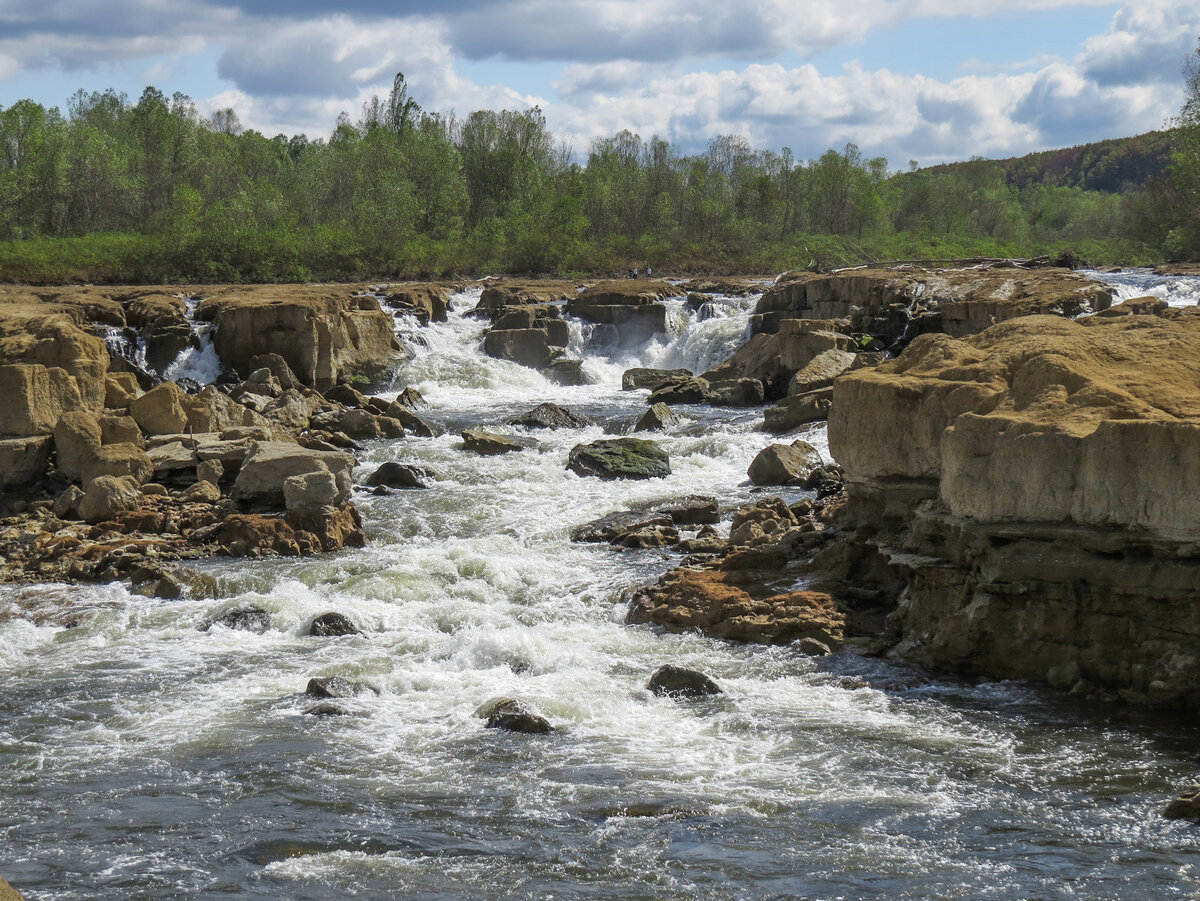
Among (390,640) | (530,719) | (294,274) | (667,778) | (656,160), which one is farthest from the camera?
(656,160)

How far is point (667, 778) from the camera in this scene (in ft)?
28.7

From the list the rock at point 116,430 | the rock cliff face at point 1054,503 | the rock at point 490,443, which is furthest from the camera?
the rock at point 490,443

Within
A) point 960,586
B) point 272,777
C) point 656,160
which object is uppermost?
point 656,160

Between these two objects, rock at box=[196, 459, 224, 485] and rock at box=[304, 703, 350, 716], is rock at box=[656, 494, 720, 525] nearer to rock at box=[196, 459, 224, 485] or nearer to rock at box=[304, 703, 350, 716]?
rock at box=[196, 459, 224, 485]

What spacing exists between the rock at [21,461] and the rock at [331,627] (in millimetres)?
7426

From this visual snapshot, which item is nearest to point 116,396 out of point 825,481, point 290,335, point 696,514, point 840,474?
point 290,335

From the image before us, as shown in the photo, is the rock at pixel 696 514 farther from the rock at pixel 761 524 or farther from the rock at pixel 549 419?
the rock at pixel 549 419

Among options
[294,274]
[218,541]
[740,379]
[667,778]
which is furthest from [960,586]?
[294,274]

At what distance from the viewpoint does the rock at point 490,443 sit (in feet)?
71.7

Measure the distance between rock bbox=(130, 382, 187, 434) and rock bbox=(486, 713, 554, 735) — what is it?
1232cm

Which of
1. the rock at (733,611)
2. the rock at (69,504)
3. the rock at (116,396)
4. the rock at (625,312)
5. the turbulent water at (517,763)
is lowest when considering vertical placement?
the turbulent water at (517,763)

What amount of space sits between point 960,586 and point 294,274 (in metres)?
37.2

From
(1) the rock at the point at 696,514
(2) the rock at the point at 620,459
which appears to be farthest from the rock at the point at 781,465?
(1) the rock at the point at 696,514

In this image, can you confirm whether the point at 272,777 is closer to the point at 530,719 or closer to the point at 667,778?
the point at 530,719
